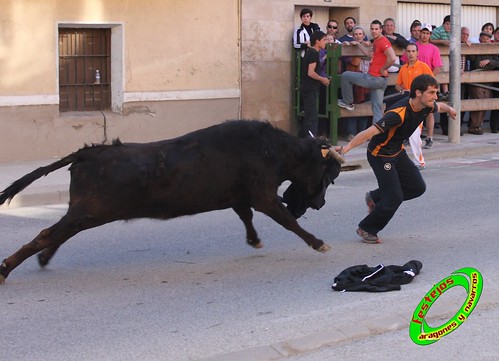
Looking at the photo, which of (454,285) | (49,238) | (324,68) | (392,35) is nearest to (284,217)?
(49,238)

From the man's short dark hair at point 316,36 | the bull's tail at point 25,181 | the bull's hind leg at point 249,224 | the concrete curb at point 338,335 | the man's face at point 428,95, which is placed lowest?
the concrete curb at point 338,335

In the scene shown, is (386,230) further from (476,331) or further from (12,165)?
(12,165)

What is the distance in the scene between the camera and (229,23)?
16.4m

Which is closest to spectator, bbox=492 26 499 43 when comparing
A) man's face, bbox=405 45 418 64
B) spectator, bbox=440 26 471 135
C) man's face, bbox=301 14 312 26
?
spectator, bbox=440 26 471 135

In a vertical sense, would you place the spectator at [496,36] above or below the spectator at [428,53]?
above

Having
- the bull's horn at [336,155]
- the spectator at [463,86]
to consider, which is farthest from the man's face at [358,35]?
the bull's horn at [336,155]

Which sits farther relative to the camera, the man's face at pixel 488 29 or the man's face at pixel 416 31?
the man's face at pixel 488 29

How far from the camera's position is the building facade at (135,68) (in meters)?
14.3

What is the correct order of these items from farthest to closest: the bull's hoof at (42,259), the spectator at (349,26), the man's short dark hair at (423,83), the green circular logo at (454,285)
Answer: the spectator at (349,26) < the man's short dark hair at (423,83) < the bull's hoof at (42,259) < the green circular logo at (454,285)

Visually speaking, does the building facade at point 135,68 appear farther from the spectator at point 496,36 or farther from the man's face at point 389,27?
the spectator at point 496,36

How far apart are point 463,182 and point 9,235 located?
6464 mm

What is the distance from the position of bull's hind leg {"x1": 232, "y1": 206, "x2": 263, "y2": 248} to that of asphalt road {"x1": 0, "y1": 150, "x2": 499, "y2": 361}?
0.12 m

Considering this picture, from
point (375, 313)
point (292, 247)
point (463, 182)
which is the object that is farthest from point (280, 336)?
point (463, 182)

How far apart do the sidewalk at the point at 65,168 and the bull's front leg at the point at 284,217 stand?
450 cm
